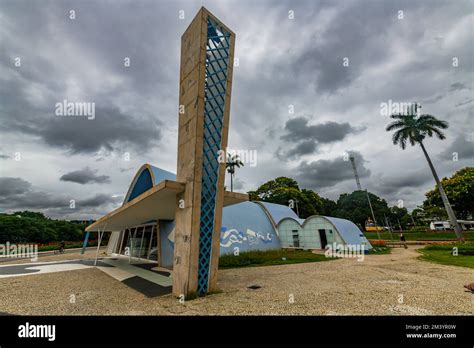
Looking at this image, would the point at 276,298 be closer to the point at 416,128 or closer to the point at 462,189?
the point at 416,128

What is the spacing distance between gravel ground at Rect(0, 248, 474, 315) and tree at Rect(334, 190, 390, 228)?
69.2m

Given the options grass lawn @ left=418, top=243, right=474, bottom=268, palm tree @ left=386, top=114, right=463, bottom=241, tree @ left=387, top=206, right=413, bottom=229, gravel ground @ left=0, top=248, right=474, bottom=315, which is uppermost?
palm tree @ left=386, top=114, right=463, bottom=241

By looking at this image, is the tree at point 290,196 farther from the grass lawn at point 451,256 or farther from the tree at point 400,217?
the tree at point 400,217

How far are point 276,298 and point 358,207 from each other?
265 feet

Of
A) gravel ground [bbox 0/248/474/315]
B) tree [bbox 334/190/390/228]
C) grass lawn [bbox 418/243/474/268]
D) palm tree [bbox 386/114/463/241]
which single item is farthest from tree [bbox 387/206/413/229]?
gravel ground [bbox 0/248/474/315]

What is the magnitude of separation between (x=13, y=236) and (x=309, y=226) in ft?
168

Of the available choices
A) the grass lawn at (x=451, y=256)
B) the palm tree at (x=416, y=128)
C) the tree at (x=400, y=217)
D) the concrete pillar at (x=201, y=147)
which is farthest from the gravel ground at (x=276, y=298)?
the tree at (x=400, y=217)

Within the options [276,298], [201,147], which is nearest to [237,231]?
[276,298]

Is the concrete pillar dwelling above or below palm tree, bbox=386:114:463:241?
below

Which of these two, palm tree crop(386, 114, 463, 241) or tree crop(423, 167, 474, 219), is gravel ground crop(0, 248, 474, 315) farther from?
tree crop(423, 167, 474, 219)

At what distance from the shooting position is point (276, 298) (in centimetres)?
674

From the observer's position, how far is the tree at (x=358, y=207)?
7238 cm

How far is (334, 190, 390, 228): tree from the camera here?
72.4 metres

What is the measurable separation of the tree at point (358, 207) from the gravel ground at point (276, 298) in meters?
69.2
